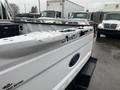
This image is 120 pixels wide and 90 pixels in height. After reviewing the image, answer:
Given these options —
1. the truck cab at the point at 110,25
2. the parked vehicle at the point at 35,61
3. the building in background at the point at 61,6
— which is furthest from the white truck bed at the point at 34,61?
the building in background at the point at 61,6

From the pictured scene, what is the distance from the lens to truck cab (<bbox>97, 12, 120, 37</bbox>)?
10798 millimetres

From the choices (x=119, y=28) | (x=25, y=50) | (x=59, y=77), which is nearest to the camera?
(x=25, y=50)

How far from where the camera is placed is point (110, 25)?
1102 cm

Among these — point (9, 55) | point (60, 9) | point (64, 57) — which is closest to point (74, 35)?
Answer: point (64, 57)

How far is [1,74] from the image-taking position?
79cm

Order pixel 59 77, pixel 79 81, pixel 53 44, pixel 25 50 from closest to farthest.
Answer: pixel 25 50 < pixel 53 44 < pixel 59 77 < pixel 79 81

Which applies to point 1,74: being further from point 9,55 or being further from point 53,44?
point 53,44

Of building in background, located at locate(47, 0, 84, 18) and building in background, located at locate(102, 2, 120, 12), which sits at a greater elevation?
building in background, located at locate(47, 0, 84, 18)

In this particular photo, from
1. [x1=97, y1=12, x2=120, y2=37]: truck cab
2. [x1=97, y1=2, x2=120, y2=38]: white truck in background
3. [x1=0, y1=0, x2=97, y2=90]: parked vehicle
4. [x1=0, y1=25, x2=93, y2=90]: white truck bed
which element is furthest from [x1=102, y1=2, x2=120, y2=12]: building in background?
[x1=0, y1=25, x2=93, y2=90]: white truck bed

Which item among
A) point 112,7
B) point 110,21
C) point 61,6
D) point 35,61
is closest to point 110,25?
point 110,21

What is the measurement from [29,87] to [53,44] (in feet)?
1.43

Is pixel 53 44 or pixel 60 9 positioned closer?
pixel 53 44

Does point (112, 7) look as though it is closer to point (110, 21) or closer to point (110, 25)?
point (110, 21)

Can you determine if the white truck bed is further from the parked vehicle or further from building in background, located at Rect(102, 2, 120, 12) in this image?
building in background, located at Rect(102, 2, 120, 12)
